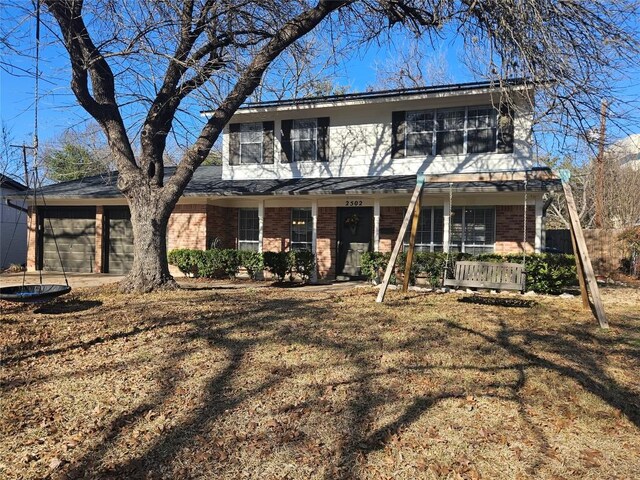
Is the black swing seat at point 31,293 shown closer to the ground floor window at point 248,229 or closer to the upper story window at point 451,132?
the ground floor window at point 248,229

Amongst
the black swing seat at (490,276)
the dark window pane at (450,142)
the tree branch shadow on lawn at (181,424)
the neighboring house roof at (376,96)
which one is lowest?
the tree branch shadow on lawn at (181,424)

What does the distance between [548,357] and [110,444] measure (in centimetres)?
454

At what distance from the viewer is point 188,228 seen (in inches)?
588

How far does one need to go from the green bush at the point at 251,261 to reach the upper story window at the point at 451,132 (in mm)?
4910

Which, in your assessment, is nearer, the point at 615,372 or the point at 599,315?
the point at 615,372

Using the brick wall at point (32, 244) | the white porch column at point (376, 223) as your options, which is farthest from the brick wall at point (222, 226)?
the brick wall at point (32, 244)

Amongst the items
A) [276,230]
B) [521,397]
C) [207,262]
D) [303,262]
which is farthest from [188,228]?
[521,397]

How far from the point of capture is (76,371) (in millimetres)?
4719

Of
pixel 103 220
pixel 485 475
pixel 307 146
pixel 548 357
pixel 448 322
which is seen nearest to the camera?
pixel 485 475

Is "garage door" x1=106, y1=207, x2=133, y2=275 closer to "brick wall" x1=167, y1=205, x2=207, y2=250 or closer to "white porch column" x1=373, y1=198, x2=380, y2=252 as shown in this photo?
"brick wall" x1=167, y1=205, x2=207, y2=250

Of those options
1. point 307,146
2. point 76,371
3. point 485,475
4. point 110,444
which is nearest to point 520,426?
point 485,475

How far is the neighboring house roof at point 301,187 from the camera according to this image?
11.5m

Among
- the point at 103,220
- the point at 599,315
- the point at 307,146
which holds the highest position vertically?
the point at 307,146

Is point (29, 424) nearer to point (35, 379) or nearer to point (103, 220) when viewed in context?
point (35, 379)
